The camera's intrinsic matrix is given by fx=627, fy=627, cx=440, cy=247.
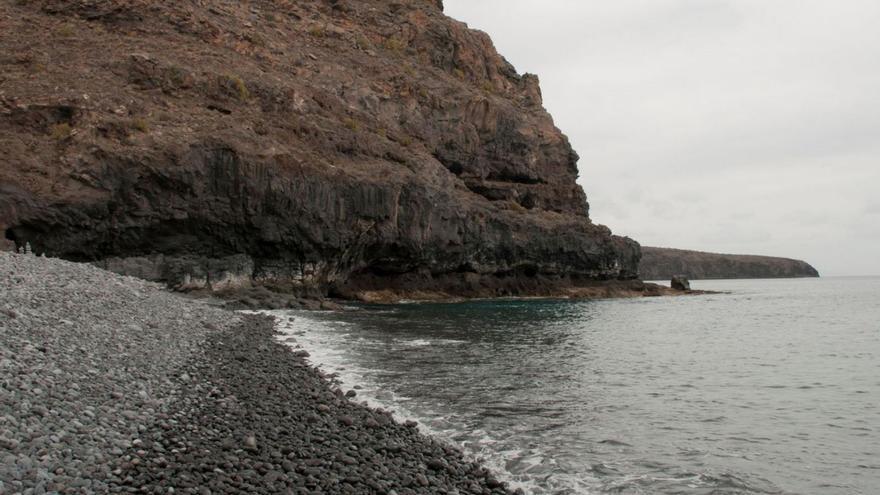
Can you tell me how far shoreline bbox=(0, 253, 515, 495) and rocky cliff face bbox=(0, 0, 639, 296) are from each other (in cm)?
2773

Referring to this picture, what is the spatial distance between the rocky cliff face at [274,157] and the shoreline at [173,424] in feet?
91.0

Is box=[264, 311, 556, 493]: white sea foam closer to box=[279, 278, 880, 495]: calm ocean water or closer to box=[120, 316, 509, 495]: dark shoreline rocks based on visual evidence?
box=[279, 278, 880, 495]: calm ocean water

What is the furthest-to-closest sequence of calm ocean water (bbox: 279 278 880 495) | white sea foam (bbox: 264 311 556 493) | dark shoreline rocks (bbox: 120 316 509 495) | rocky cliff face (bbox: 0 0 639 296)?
rocky cliff face (bbox: 0 0 639 296) → white sea foam (bbox: 264 311 556 493) → calm ocean water (bbox: 279 278 880 495) → dark shoreline rocks (bbox: 120 316 509 495)

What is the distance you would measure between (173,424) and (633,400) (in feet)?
37.9

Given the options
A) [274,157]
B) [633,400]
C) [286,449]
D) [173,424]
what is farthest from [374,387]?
[274,157]

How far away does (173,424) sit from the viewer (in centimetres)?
1041

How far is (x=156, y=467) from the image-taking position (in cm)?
835

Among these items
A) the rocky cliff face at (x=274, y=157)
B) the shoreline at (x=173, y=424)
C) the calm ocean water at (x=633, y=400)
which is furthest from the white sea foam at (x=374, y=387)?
the rocky cliff face at (x=274, y=157)

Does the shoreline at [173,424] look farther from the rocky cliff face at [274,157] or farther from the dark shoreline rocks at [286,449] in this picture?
the rocky cliff face at [274,157]

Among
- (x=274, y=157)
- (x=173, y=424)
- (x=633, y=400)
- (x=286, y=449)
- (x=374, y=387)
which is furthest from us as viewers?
(x=274, y=157)

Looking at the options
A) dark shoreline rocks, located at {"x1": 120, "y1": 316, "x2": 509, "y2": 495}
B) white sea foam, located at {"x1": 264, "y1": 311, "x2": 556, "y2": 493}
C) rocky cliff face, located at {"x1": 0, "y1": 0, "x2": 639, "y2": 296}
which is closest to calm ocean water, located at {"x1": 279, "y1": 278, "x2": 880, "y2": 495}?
white sea foam, located at {"x1": 264, "y1": 311, "x2": 556, "y2": 493}

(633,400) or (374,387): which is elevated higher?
(633,400)

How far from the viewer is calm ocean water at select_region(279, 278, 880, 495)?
10828mm

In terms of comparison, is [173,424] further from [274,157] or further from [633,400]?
[274,157]
